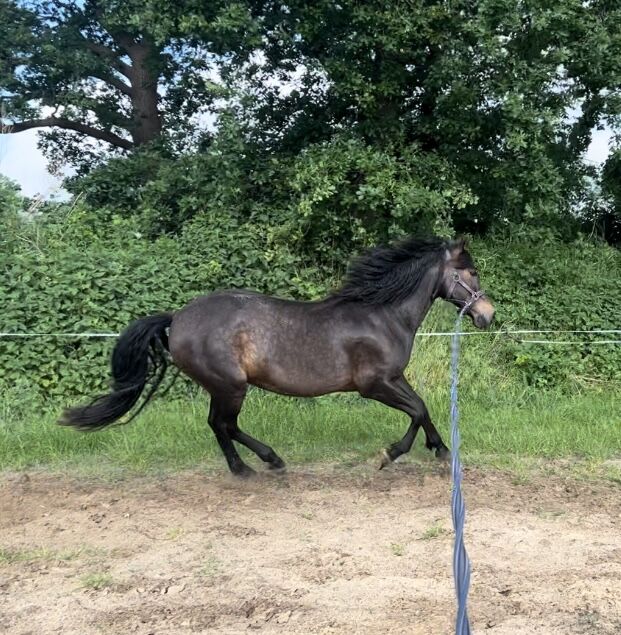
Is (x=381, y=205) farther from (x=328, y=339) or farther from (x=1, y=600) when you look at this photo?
(x=1, y=600)

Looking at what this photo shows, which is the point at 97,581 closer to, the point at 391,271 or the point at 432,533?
the point at 432,533

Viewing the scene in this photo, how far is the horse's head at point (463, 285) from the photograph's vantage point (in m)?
5.34

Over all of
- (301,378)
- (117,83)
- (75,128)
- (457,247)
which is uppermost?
(117,83)

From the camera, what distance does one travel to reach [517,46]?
8.78 meters

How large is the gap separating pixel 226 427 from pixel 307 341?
952 mm

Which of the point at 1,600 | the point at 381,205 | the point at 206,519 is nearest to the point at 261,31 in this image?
the point at 381,205

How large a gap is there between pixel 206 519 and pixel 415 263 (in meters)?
2.56

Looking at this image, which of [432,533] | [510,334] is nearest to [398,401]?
[432,533]

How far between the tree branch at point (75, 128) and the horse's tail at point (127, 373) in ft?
36.6

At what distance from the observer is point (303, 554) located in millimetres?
3729

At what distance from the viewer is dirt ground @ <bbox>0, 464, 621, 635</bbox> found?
118 inches

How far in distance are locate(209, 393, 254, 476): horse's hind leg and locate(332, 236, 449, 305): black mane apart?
125cm

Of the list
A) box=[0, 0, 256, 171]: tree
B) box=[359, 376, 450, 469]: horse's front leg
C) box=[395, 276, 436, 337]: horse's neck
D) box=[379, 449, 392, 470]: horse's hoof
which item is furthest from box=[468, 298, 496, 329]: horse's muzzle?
box=[0, 0, 256, 171]: tree

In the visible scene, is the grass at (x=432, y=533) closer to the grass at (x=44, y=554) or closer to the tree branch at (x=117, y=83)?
the grass at (x=44, y=554)
